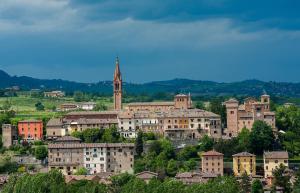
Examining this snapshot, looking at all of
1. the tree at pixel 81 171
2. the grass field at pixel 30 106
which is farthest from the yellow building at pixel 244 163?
the grass field at pixel 30 106

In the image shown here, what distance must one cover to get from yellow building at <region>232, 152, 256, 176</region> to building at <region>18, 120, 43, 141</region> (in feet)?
69.7

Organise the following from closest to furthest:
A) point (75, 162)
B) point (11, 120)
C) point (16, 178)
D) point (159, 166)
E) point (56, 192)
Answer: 1. point (56, 192)
2. point (16, 178)
3. point (159, 166)
4. point (75, 162)
5. point (11, 120)

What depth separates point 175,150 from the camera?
68625 mm

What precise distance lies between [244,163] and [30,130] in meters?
22.6

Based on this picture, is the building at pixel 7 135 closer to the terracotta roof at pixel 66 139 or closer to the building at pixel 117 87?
the terracotta roof at pixel 66 139

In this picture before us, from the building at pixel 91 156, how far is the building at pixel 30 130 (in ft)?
31.9

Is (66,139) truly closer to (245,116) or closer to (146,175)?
(146,175)

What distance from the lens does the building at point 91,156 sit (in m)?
66.6

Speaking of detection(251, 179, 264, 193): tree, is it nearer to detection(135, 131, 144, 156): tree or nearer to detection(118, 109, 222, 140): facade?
detection(135, 131, 144, 156): tree

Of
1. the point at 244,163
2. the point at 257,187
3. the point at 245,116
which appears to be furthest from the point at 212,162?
the point at 245,116

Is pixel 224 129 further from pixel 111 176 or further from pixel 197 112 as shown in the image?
pixel 111 176

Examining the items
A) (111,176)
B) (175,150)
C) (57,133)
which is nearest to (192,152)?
(175,150)

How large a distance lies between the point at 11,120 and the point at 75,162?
1659cm

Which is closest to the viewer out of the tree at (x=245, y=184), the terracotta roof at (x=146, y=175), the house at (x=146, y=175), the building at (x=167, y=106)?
the tree at (x=245, y=184)
